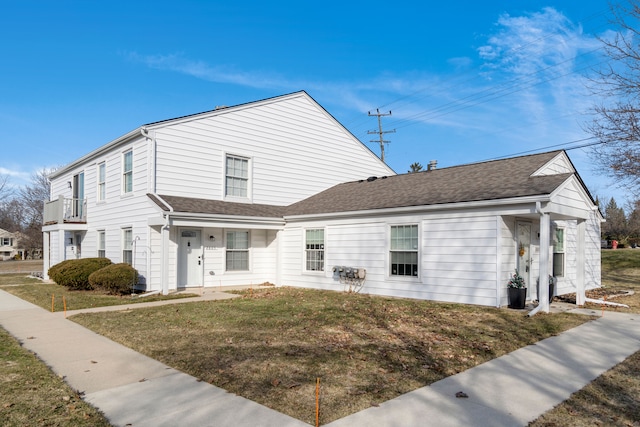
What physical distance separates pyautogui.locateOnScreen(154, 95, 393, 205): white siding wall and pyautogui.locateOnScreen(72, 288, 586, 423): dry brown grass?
5797mm

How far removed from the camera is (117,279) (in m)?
14.4

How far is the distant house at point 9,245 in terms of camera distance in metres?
61.8

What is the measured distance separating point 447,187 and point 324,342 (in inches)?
306

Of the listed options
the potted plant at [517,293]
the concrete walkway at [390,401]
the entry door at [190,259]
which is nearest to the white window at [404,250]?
the potted plant at [517,293]

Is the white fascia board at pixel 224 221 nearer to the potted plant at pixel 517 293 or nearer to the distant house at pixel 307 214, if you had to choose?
the distant house at pixel 307 214

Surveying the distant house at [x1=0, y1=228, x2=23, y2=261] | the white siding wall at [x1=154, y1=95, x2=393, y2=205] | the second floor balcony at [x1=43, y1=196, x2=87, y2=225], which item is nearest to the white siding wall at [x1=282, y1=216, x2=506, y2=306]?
the white siding wall at [x1=154, y1=95, x2=393, y2=205]

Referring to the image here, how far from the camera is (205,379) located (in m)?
5.73

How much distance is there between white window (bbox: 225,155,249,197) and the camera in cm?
1756

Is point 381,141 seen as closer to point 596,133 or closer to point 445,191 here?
point 596,133

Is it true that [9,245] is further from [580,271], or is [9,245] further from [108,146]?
[580,271]

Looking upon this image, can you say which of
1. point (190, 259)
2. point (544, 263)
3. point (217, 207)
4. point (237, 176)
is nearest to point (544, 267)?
point (544, 263)

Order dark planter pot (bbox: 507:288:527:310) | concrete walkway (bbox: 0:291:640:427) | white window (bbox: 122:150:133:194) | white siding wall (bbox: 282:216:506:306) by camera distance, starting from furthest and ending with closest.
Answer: white window (bbox: 122:150:133:194) < white siding wall (bbox: 282:216:506:306) < dark planter pot (bbox: 507:288:527:310) < concrete walkway (bbox: 0:291:640:427)

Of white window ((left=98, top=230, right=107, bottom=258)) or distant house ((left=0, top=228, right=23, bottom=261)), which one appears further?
distant house ((left=0, top=228, right=23, bottom=261))

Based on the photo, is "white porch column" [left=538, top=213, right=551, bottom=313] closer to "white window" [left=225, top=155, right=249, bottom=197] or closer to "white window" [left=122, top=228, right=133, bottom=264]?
"white window" [left=225, top=155, right=249, bottom=197]
